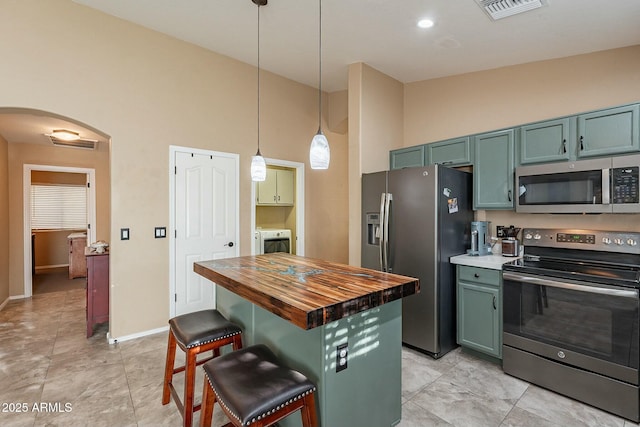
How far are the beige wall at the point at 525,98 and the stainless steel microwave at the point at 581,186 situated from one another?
0.36 meters

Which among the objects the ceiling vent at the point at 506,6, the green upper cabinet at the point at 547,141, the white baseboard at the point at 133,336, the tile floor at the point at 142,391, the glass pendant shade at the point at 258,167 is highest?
the ceiling vent at the point at 506,6

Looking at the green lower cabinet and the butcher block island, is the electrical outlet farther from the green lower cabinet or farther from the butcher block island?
the green lower cabinet

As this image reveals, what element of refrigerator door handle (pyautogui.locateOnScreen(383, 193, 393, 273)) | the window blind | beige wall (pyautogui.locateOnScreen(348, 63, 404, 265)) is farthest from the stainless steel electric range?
the window blind

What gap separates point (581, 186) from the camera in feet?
8.14

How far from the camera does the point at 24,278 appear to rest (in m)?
4.96

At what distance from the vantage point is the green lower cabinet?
2.64m

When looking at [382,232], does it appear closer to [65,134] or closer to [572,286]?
[572,286]

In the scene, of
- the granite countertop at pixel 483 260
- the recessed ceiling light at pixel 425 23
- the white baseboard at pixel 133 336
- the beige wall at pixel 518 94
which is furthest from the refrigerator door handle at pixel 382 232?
the white baseboard at pixel 133 336

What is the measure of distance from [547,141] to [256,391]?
3001 millimetres

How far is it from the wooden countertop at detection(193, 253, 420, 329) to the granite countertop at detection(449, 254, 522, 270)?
1257 mm

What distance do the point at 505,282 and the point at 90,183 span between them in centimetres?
694

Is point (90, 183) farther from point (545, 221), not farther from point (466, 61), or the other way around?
point (545, 221)

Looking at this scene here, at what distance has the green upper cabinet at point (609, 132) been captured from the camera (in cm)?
226

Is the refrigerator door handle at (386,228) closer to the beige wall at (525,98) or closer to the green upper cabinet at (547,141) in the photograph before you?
the beige wall at (525,98)
